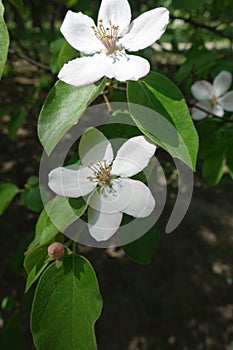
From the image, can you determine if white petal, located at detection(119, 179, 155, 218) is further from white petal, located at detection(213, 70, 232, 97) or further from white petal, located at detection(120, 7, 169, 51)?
A: white petal, located at detection(213, 70, 232, 97)

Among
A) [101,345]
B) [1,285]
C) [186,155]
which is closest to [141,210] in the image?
[186,155]

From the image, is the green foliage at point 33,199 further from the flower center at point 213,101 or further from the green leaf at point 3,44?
the green leaf at point 3,44

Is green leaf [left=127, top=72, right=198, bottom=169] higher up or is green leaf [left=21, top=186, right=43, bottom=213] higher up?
green leaf [left=127, top=72, right=198, bottom=169]

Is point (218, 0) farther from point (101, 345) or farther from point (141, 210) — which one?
point (101, 345)

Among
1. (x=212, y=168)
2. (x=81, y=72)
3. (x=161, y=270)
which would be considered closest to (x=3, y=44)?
(x=81, y=72)

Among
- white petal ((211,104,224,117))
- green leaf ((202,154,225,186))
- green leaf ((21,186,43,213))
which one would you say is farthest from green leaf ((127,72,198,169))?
green leaf ((21,186,43,213))

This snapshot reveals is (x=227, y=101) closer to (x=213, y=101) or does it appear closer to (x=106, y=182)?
(x=213, y=101)
